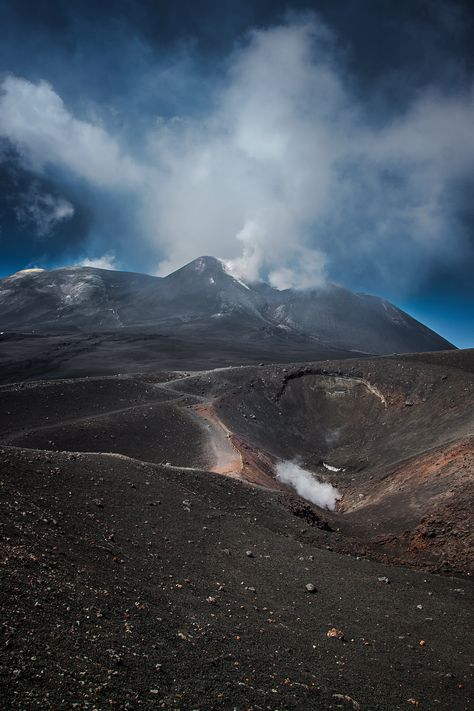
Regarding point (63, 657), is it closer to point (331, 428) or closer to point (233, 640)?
point (233, 640)

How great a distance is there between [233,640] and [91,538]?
434cm

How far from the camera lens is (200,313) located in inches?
6506

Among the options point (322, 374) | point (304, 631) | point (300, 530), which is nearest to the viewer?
point (304, 631)

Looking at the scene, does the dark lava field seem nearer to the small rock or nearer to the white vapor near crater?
the small rock

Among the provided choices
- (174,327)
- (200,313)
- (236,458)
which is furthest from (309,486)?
(200,313)

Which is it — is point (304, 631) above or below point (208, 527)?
below

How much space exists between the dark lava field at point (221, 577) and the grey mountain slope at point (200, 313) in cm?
10274

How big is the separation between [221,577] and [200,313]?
155253 millimetres

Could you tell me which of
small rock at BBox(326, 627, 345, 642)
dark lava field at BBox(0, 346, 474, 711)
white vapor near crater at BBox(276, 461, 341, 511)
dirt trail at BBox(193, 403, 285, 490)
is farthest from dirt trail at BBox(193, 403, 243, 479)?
small rock at BBox(326, 627, 345, 642)

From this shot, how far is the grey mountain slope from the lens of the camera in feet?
469

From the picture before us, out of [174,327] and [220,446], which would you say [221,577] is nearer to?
[220,446]

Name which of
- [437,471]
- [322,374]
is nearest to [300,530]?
[437,471]

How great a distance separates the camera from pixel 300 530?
1800cm

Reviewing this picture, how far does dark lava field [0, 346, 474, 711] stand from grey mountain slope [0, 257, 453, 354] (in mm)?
102741
